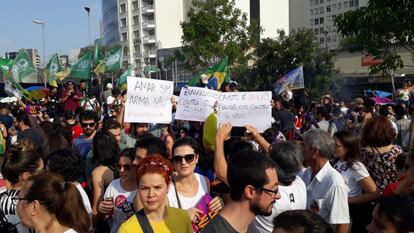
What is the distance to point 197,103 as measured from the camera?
20.9 feet

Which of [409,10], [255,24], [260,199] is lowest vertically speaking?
[260,199]

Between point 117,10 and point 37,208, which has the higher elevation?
point 117,10

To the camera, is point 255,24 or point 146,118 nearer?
point 146,118

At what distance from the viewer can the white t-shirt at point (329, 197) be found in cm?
383

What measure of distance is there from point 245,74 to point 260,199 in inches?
1088

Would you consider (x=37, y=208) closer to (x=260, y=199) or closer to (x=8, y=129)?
(x=260, y=199)

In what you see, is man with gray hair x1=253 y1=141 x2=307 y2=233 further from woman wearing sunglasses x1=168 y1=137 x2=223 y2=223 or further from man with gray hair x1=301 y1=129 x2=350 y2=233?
woman wearing sunglasses x1=168 y1=137 x2=223 y2=223

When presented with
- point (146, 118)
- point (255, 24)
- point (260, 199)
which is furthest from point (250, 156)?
point (255, 24)

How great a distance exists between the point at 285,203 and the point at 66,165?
2.06m

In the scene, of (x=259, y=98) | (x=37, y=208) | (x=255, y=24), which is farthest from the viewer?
(x=255, y=24)

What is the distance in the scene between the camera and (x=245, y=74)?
3014 cm

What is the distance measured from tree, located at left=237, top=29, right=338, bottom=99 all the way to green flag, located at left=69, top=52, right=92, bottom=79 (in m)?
13.0

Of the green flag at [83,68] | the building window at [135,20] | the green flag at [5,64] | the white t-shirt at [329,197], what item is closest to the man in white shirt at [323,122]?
the white t-shirt at [329,197]

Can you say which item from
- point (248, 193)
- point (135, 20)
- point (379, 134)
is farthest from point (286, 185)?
point (135, 20)
